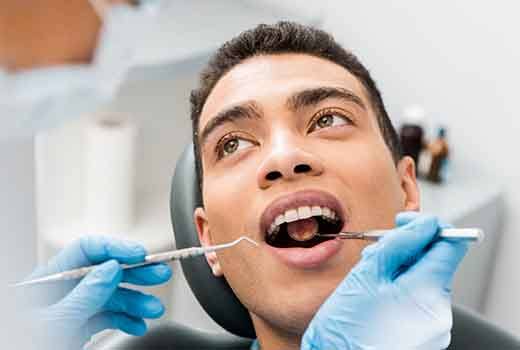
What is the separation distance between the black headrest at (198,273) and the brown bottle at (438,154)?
1000mm

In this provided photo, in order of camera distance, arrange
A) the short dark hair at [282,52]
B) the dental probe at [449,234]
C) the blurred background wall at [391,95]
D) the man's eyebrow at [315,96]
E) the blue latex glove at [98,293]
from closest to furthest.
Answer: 1. the dental probe at [449,234]
2. the blue latex glove at [98,293]
3. the man's eyebrow at [315,96]
4. the short dark hair at [282,52]
5. the blurred background wall at [391,95]

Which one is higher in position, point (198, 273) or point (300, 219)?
point (300, 219)

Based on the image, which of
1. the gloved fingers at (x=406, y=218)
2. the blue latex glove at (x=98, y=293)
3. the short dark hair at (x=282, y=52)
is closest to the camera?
the gloved fingers at (x=406, y=218)

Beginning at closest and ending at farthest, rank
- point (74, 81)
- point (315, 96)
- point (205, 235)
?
point (74, 81), point (315, 96), point (205, 235)

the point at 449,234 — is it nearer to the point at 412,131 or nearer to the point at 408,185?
the point at 408,185

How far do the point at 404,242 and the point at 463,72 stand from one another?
4.34 ft

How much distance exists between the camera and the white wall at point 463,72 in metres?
2.00

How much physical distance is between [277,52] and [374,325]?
54 centimetres

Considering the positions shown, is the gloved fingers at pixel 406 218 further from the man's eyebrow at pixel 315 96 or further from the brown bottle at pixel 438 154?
the brown bottle at pixel 438 154

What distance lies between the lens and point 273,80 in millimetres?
1144

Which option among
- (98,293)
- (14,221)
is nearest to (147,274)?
(98,293)

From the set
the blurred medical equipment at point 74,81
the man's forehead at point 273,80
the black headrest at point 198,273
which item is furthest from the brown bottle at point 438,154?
the blurred medical equipment at point 74,81

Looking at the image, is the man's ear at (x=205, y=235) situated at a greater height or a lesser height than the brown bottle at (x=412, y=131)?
lesser

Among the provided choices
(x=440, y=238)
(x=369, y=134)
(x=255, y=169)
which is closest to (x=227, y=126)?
(x=255, y=169)
